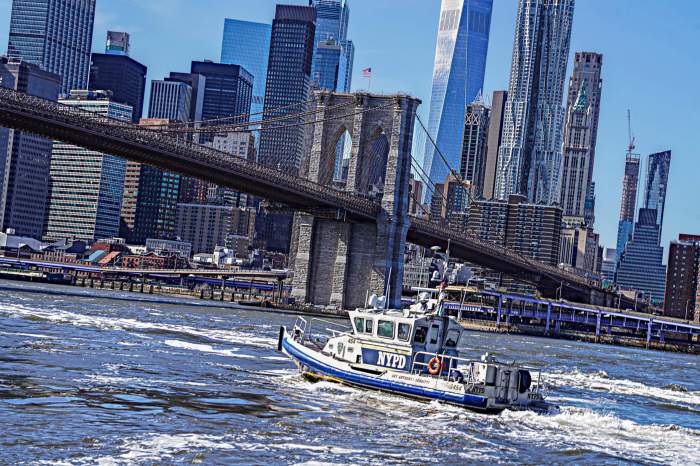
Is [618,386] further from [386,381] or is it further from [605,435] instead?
[386,381]

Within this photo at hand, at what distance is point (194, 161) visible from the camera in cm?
8175

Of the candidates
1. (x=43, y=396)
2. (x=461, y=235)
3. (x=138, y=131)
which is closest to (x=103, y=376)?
(x=43, y=396)

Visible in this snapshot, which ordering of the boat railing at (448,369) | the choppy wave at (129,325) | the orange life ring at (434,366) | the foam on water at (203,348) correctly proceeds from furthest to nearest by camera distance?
1. the choppy wave at (129,325)
2. the foam on water at (203,348)
3. the orange life ring at (434,366)
4. the boat railing at (448,369)

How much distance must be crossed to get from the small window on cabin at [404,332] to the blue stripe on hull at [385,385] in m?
1.45

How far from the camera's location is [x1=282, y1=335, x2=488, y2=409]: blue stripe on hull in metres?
30.7

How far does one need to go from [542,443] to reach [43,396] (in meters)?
12.4

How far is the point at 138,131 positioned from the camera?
275ft

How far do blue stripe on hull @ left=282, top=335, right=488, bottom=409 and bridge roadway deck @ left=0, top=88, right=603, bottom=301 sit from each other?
4248cm

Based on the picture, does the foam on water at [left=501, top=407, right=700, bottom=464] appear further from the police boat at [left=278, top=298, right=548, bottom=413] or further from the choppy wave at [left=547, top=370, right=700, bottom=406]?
the choppy wave at [left=547, top=370, right=700, bottom=406]

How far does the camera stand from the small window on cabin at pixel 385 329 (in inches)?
1305

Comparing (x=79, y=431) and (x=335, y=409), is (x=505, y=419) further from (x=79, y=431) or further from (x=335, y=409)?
(x=79, y=431)

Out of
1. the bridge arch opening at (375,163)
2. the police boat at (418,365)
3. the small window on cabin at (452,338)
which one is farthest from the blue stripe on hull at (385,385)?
the bridge arch opening at (375,163)

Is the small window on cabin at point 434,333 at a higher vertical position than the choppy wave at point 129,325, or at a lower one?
higher

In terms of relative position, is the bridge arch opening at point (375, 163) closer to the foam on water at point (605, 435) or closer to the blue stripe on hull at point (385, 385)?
the blue stripe on hull at point (385, 385)
